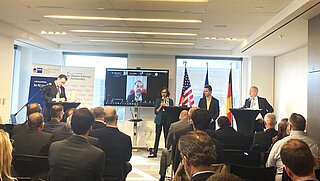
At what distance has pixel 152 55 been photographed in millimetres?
10516

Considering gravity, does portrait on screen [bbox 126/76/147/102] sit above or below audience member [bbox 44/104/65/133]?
above

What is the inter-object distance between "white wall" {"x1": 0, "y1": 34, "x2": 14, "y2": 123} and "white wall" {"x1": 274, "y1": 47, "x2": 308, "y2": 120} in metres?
6.84

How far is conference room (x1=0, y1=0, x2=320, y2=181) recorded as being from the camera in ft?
18.3

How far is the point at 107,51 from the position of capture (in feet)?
34.2

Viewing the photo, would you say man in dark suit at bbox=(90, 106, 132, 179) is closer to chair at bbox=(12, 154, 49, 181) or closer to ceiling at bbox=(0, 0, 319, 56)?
chair at bbox=(12, 154, 49, 181)

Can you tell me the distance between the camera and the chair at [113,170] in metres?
3.92

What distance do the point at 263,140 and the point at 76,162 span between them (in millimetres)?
2965

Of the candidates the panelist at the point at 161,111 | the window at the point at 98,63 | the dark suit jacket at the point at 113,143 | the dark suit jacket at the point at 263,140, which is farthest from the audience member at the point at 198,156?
the window at the point at 98,63

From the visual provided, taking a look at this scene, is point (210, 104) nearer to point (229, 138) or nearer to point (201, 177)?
point (229, 138)

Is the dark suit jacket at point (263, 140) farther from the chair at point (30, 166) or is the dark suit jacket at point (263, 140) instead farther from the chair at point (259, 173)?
the chair at point (30, 166)

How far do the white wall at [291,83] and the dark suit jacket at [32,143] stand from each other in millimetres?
6034

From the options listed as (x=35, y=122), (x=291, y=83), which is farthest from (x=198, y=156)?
(x=291, y=83)

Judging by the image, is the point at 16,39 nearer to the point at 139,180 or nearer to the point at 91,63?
the point at 91,63

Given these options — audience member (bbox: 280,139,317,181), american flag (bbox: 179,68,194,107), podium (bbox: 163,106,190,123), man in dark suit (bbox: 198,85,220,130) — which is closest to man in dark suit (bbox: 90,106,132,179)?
audience member (bbox: 280,139,317,181)
